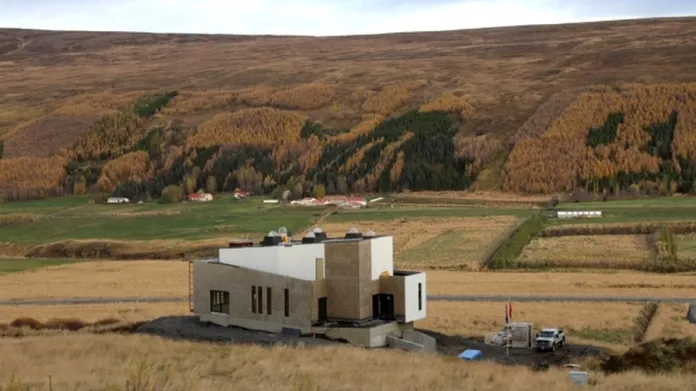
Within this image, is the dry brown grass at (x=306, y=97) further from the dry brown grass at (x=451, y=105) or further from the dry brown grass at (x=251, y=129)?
the dry brown grass at (x=451, y=105)

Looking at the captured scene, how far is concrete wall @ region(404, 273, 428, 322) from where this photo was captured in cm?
3556

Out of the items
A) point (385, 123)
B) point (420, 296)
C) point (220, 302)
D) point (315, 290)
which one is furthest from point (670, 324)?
point (385, 123)

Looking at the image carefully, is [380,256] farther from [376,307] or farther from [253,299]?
[253,299]

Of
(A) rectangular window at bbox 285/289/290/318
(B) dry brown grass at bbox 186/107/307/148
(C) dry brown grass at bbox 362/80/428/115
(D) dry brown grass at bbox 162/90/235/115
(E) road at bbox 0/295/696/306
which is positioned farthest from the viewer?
(D) dry brown grass at bbox 162/90/235/115

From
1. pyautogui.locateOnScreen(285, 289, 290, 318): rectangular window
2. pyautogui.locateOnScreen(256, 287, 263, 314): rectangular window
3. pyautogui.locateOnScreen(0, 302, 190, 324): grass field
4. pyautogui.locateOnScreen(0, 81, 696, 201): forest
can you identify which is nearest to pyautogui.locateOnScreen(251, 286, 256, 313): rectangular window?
pyautogui.locateOnScreen(256, 287, 263, 314): rectangular window

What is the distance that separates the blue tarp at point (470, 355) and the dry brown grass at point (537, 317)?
5473 millimetres

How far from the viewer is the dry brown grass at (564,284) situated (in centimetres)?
4934

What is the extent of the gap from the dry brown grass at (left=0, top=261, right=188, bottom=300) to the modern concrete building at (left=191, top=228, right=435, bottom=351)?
1695 cm

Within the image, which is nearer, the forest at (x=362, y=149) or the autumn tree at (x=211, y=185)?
the forest at (x=362, y=149)

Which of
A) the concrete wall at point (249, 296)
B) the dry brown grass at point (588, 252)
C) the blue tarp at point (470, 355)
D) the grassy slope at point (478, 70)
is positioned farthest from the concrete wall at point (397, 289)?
the grassy slope at point (478, 70)

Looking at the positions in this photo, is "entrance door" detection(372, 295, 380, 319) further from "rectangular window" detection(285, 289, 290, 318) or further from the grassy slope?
the grassy slope

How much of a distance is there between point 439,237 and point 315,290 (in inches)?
1605

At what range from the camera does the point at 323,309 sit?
35.0m

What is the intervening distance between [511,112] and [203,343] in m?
101
